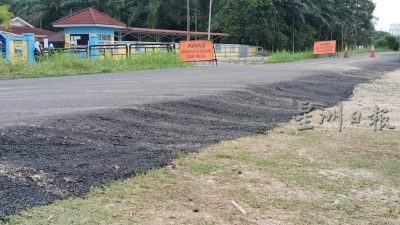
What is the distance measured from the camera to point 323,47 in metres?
40.5

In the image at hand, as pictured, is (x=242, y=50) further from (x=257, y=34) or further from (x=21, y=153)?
(x=21, y=153)

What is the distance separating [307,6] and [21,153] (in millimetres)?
52349

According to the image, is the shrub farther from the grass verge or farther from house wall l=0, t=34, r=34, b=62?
the grass verge

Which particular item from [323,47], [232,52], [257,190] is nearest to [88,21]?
[232,52]

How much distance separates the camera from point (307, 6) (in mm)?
53500

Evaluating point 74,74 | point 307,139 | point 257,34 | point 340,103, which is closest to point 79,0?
point 257,34

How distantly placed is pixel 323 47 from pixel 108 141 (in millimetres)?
37463

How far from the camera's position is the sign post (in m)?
24.5

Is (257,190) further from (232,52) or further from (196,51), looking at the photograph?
(232,52)

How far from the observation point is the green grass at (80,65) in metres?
16.9

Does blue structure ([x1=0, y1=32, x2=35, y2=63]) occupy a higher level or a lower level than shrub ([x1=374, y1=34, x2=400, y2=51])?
lower

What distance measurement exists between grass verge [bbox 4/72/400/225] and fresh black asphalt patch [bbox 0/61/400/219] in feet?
0.65

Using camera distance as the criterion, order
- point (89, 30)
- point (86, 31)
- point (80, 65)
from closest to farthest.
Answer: point (80, 65) → point (89, 30) → point (86, 31)

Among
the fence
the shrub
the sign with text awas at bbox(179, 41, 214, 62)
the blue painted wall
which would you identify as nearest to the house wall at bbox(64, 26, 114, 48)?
the blue painted wall
